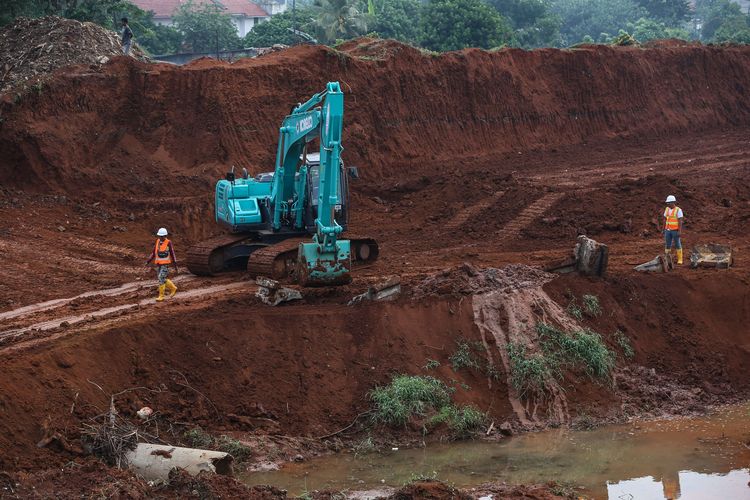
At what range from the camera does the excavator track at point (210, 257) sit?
21.2 metres

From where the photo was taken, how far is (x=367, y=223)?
2698 cm

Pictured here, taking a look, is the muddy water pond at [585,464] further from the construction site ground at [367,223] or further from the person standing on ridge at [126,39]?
the person standing on ridge at [126,39]

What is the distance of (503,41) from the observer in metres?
50.7

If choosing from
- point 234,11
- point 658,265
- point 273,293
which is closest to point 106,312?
point 273,293

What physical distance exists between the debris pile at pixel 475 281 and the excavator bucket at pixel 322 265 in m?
1.28

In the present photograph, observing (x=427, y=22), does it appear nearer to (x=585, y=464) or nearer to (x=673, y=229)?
(x=673, y=229)

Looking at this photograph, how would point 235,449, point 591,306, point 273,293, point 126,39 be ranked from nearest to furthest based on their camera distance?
point 235,449, point 273,293, point 591,306, point 126,39

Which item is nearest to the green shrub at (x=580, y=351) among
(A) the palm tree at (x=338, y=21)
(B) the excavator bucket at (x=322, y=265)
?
(B) the excavator bucket at (x=322, y=265)

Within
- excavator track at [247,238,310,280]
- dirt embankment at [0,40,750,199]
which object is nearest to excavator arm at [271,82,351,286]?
excavator track at [247,238,310,280]

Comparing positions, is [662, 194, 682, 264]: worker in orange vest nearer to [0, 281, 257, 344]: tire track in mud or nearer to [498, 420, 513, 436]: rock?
[498, 420, 513, 436]: rock

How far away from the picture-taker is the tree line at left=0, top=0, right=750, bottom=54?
42.2 metres

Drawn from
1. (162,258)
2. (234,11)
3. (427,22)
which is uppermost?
(234,11)

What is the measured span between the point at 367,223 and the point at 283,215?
573cm

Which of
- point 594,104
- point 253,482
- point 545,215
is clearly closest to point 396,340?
point 253,482
